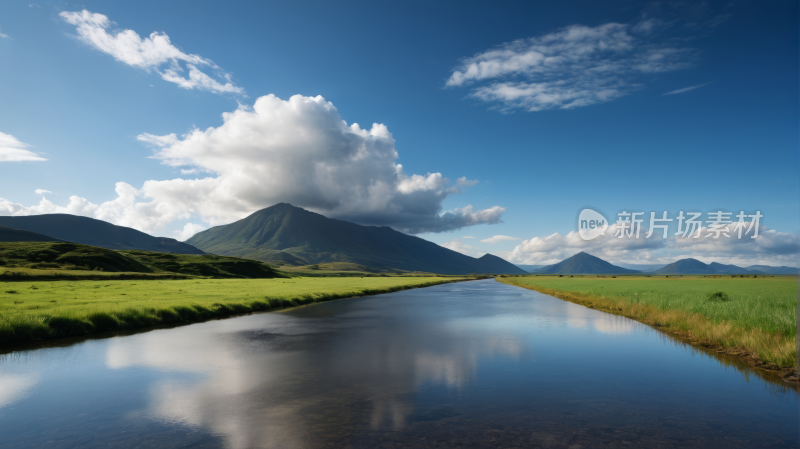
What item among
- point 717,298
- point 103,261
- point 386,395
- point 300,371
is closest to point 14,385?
point 300,371

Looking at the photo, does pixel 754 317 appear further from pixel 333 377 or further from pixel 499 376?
pixel 333 377

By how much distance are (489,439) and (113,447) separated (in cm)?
879

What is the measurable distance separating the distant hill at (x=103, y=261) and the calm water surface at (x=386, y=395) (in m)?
101

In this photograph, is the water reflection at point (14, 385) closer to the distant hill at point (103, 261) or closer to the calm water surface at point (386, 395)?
the calm water surface at point (386, 395)

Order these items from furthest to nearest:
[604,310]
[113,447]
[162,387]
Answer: [604,310]
[162,387]
[113,447]

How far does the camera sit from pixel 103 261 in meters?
130

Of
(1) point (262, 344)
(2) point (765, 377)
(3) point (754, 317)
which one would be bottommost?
(1) point (262, 344)

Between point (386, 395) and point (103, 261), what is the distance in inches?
6107

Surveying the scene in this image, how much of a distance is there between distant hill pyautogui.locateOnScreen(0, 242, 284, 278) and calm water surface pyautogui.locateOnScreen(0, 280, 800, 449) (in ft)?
330

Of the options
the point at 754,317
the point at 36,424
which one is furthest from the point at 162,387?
the point at 754,317

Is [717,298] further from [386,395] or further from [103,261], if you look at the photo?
[103,261]

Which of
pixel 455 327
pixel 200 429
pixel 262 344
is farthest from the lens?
pixel 455 327

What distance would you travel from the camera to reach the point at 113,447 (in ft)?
29.1

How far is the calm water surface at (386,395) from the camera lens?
9.38 m
